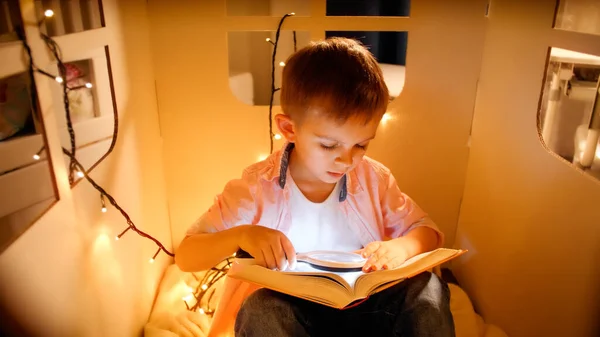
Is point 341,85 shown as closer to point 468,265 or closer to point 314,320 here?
point 314,320

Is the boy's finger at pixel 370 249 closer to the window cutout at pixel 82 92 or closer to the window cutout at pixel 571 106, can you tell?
the window cutout at pixel 571 106

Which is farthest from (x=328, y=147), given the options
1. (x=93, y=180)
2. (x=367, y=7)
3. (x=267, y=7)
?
(x=267, y=7)

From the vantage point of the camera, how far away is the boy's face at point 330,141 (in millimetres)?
829

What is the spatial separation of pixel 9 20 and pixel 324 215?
64cm

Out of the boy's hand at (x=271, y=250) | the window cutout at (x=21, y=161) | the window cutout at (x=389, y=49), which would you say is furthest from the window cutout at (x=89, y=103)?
the window cutout at (x=389, y=49)

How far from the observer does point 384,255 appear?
2.85ft

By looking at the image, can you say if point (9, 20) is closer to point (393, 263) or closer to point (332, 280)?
point (332, 280)

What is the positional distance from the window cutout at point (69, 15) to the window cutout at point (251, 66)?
80 cm

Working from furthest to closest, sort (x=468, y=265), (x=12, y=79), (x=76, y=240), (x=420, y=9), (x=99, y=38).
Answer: (x=468, y=265)
(x=420, y=9)
(x=99, y=38)
(x=76, y=240)
(x=12, y=79)

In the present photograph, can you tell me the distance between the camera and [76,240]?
0.77 metres

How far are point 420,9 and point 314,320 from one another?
2.67ft

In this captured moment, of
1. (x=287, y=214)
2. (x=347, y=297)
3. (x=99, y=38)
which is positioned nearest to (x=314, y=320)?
(x=347, y=297)

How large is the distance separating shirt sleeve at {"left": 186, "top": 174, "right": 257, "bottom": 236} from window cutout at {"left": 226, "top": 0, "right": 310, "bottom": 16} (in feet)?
2.80

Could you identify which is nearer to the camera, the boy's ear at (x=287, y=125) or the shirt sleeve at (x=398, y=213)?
the boy's ear at (x=287, y=125)
